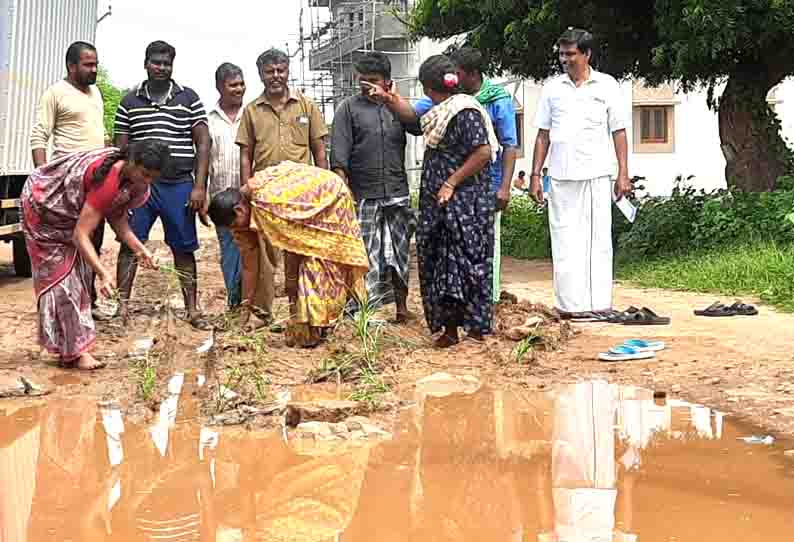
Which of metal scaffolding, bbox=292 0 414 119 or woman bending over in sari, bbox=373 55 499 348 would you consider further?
metal scaffolding, bbox=292 0 414 119

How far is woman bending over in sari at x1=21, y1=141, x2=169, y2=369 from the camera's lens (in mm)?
6320

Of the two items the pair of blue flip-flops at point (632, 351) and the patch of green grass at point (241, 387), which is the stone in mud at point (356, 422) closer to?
the patch of green grass at point (241, 387)

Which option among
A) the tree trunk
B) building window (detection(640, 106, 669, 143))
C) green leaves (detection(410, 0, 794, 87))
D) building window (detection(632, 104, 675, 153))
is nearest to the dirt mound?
green leaves (detection(410, 0, 794, 87))

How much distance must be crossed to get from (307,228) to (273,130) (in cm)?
130

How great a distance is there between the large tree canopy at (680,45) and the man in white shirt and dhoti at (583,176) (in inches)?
83.9

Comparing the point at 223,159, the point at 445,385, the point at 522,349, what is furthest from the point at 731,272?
the point at 445,385

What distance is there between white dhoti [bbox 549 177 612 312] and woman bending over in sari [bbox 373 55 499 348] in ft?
4.06

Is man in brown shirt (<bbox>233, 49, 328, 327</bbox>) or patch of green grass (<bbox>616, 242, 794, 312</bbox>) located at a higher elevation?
man in brown shirt (<bbox>233, 49, 328, 327</bbox>)

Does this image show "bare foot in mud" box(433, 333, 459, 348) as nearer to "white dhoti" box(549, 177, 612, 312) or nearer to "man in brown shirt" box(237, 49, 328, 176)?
"white dhoti" box(549, 177, 612, 312)

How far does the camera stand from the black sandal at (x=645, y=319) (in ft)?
25.2

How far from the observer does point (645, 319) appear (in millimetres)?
7711

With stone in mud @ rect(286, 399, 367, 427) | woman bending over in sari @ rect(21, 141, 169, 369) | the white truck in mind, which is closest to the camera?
stone in mud @ rect(286, 399, 367, 427)

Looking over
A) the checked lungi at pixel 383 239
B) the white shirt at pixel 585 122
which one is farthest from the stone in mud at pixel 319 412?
the white shirt at pixel 585 122

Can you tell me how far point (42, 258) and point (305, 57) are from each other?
3392 centimetres
